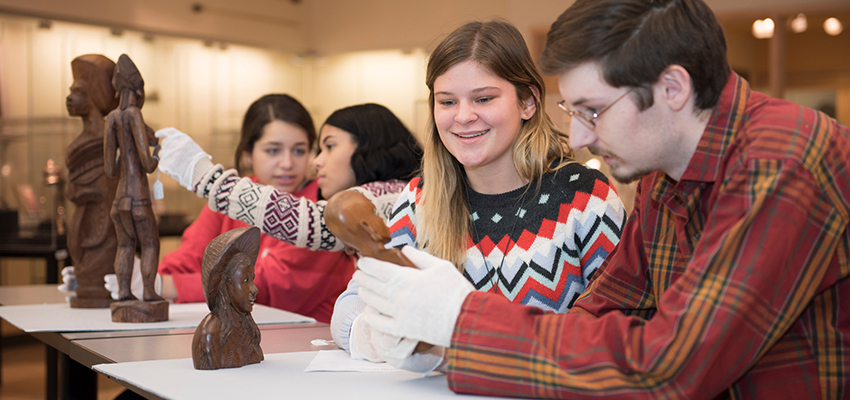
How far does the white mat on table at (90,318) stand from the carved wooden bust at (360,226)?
87cm

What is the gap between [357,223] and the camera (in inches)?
41.3

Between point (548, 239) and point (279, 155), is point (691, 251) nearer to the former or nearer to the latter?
point (548, 239)

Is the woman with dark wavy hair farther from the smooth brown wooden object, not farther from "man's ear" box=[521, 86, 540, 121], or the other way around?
the smooth brown wooden object

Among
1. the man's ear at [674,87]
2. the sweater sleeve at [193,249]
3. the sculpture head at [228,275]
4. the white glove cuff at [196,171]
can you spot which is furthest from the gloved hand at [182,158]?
the man's ear at [674,87]

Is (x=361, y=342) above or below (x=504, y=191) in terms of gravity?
below

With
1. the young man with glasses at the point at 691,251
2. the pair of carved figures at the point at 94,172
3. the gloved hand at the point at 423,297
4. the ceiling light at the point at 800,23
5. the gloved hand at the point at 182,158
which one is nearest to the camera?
the young man with glasses at the point at 691,251

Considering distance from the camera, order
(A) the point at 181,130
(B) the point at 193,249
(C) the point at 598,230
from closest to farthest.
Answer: (C) the point at 598,230, (B) the point at 193,249, (A) the point at 181,130

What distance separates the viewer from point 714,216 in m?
0.95

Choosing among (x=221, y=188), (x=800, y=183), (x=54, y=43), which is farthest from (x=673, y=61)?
(x=54, y=43)

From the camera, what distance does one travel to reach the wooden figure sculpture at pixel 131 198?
1.86 metres

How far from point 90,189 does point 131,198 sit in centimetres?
33

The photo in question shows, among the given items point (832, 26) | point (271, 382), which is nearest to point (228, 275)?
point (271, 382)

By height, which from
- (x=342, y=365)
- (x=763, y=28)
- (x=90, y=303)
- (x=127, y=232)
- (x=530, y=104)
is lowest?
(x=90, y=303)

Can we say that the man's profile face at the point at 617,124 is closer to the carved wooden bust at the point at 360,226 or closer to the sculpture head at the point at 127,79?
the carved wooden bust at the point at 360,226
